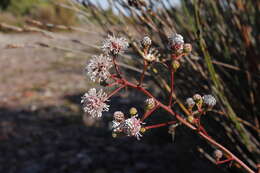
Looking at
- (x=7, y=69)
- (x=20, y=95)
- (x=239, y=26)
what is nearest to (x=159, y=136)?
(x=239, y=26)

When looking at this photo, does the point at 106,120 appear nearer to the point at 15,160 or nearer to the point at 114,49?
the point at 15,160

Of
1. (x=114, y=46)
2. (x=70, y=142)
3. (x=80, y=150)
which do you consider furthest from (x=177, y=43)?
(x=70, y=142)

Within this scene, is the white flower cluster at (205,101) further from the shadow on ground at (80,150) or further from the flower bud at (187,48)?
the shadow on ground at (80,150)

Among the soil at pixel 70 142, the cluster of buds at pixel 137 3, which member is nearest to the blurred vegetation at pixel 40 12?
the soil at pixel 70 142

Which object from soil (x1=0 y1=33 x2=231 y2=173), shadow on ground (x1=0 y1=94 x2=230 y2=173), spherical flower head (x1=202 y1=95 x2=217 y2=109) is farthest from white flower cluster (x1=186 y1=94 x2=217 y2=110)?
shadow on ground (x1=0 y1=94 x2=230 y2=173)

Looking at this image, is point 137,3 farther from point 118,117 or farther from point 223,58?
point 223,58

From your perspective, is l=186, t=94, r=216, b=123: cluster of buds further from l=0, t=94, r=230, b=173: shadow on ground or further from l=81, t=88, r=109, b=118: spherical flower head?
l=0, t=94, r=230, b=173: shadow on ground

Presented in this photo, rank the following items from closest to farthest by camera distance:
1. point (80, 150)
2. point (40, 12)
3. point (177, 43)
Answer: point (177, 43) < point (80, 150) < point (40, 12)
